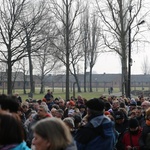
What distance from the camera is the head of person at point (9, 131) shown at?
12.4 ft

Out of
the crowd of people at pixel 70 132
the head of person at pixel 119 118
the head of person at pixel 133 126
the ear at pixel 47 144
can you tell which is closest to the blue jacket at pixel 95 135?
the crowd of people at pixel 70 132

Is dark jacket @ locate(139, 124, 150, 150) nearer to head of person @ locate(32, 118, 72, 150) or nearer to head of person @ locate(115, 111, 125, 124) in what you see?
head of person @ locate(115, 111, 125, 124)

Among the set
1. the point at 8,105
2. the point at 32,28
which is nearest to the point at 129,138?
the point at 8,105

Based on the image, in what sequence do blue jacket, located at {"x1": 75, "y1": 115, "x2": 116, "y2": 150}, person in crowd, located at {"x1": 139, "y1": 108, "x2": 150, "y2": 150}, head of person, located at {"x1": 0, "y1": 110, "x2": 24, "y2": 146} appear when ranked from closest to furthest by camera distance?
1. head of person, located at {"x1": 0, "y1": 110, "x2": 24, "y2": 146}
2. blue jacket, located at {"x1": 75, "y1": 115, "x2": 116, "y2": 150}
3. person in crowd, located at {"x1": 139, "y1": 108, "x2": 150, "y2": 150}

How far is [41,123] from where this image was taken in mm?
3732

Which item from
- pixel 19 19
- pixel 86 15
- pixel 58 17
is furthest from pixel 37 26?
pixel 86 15

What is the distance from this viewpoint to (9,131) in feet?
12.4

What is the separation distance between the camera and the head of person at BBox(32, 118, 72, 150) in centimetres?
362

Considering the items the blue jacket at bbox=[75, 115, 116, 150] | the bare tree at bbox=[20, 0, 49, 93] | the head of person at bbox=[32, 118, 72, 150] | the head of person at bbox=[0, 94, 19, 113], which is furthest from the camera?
the bare tree at bbox=[20, 0, 49, 93]

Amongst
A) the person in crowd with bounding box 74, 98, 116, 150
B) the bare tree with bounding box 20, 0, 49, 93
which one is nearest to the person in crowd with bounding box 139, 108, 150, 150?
the person in crowd with bounding box 74, 98, 116, 150

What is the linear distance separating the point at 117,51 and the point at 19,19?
10767mm

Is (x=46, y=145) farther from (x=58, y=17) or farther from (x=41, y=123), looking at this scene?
(x=58, y=17)

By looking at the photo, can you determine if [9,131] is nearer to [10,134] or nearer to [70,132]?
[10,134]

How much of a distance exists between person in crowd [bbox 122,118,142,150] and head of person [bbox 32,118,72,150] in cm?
438
